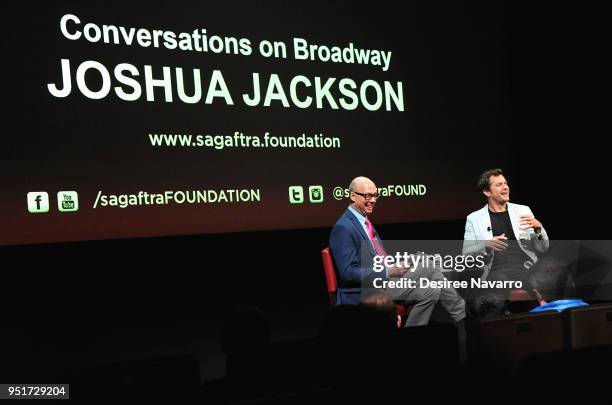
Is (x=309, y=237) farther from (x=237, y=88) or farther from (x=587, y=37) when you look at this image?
(x=587, y=37)

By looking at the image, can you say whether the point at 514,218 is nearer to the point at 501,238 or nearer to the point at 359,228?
the point at 501,238

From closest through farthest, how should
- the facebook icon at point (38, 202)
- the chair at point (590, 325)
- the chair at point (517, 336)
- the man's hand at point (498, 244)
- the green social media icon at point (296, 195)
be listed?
the chair at point (517, 336)
the chair at point (590, 325)
the facebook icon at point (38, 202)
the man's hand at point (498, 244)
the green social media icon at point (296, 195)

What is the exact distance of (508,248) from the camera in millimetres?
3721

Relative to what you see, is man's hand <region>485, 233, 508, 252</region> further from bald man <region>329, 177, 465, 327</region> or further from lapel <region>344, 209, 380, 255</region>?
lapel <region>344, 209, 380, 255</region>

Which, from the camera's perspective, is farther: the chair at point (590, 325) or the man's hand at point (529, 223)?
the man's hand at point (529, 223)

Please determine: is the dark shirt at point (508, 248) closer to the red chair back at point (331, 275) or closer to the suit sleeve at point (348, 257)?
the suit sleeve at point (348, 257)

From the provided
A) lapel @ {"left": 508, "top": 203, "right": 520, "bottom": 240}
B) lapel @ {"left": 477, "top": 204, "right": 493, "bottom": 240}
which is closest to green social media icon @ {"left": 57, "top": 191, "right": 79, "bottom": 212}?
lapel @ {"left": 477, "top": 204, "right": 493, "bottom": 240}

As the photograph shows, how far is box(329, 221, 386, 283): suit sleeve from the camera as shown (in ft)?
12.0

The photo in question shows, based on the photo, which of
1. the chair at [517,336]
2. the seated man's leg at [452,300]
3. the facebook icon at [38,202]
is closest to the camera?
the chair at [517,336]

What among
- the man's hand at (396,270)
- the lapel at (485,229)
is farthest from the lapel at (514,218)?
the man's hand at (396,270)

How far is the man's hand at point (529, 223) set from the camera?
3779mm

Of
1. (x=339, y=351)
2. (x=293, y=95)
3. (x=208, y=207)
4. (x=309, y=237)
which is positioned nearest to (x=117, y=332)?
(x=208, y=207)

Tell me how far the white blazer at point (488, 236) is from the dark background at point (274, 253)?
37.7 inches

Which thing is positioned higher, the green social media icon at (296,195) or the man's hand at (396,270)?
the green social media icon at (296,195)
